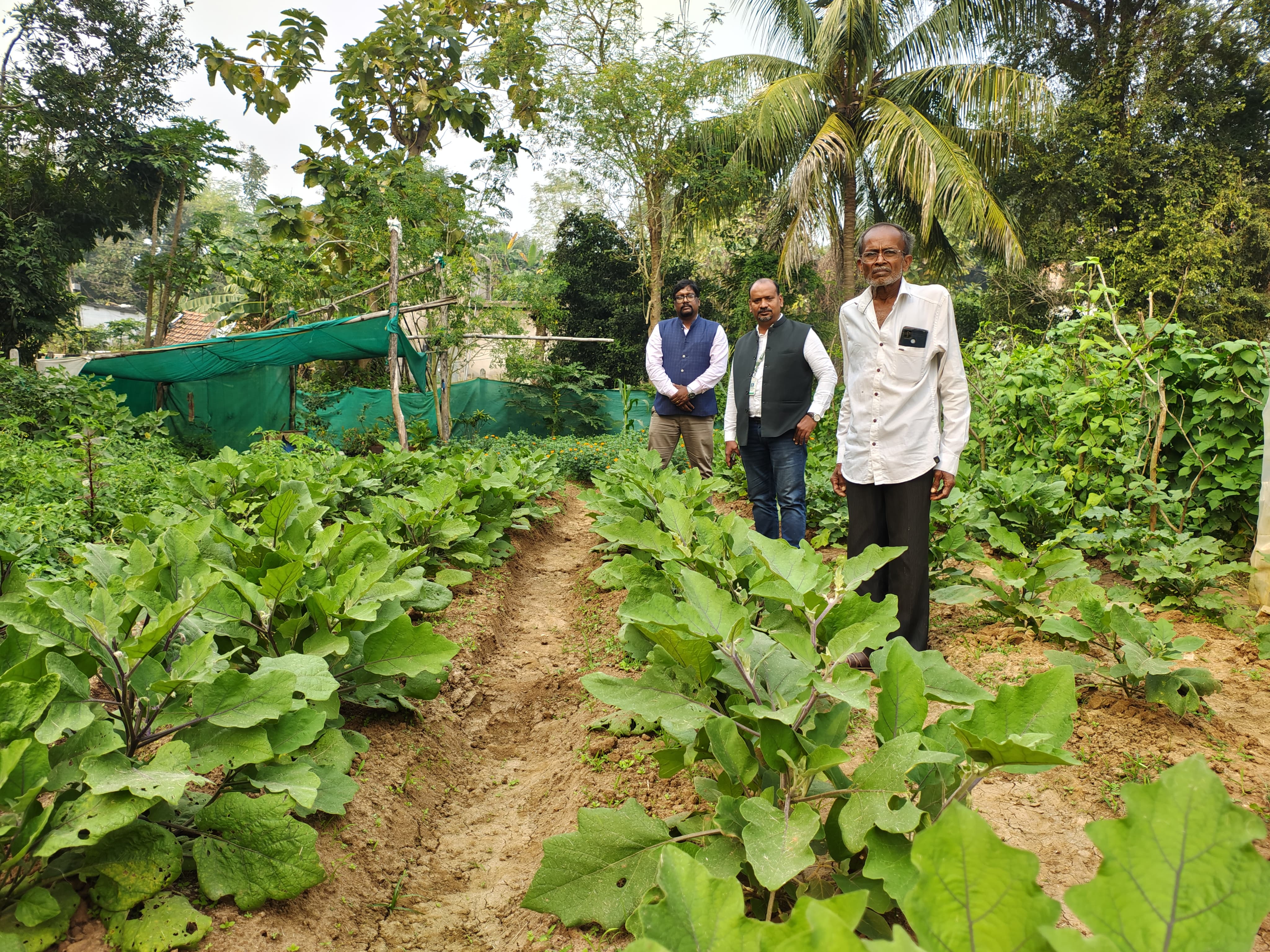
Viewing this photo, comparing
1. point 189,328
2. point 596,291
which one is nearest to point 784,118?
point 596,291

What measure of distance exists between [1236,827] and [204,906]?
1905mm

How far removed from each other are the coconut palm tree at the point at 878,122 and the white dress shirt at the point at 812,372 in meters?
14.1

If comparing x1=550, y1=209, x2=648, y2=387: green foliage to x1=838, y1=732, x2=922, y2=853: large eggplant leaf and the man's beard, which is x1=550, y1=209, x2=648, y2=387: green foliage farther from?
x1=838, y1=732, x2=922, y2=853: large eggplant leaf

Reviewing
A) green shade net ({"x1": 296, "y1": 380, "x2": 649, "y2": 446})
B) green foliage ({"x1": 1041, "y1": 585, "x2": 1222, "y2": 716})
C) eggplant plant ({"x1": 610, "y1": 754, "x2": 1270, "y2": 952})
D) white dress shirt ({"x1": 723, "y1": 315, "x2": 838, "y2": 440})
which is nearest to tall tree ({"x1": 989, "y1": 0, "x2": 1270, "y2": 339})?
green shade net ({"x1": 296, "y1": 380, "x2": 649, "y2": 446})

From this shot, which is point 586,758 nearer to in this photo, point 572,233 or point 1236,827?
point 1236,827

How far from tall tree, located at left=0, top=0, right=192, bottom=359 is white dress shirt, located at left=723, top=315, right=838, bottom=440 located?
19382mm

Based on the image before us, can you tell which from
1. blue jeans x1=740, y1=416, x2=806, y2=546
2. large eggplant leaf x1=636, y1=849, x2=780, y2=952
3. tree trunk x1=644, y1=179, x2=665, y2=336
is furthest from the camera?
tree trunk x1=644, y1=179, x2=665, y2=336

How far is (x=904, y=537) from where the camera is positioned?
3.30 meters

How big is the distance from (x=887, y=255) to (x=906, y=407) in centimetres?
67

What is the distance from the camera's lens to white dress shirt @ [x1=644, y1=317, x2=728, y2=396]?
20.2 ft

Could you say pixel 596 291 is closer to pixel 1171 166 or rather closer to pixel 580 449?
pixel 580 449

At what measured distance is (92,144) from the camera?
20328 mm

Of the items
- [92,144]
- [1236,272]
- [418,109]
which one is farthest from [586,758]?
[92,144]

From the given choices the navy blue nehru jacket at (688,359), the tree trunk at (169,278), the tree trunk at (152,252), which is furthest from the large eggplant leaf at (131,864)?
the tree trunk at (169,278)
